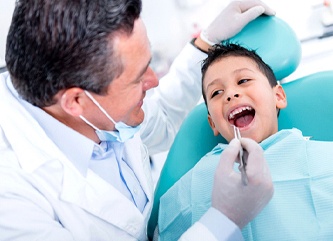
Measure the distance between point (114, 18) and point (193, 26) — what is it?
141cm

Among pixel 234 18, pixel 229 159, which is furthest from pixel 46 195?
pixel 234 18

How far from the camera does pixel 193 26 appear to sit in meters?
2.26

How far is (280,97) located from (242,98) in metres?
0.18

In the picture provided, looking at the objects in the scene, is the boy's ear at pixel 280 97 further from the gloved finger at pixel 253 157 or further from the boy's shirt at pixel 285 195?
the gloved finger at pixel 253 157

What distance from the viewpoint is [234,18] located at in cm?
151

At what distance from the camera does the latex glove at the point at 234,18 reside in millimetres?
1494

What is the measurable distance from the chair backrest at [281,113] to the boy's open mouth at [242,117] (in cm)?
14

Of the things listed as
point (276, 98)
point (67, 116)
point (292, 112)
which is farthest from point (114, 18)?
point (292, 112)

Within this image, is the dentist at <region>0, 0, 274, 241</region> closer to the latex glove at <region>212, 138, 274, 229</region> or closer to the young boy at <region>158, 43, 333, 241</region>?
the latex glove at <region>212, 138, 274, 229</region>

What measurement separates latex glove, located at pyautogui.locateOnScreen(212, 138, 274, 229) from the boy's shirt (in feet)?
0.55

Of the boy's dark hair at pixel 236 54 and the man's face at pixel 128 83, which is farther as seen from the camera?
the boy's dark hair at pixel 236 54

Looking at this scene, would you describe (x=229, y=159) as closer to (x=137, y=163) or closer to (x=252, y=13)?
(x=137, y=163)

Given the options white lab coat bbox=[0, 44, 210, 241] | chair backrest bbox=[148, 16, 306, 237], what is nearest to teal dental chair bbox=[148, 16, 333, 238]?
chair backrest bbox=[148, 16, 306, 237]

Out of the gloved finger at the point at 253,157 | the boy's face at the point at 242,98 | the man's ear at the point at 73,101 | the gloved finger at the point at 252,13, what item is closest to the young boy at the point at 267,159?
the boy's face at the point at 242,98
